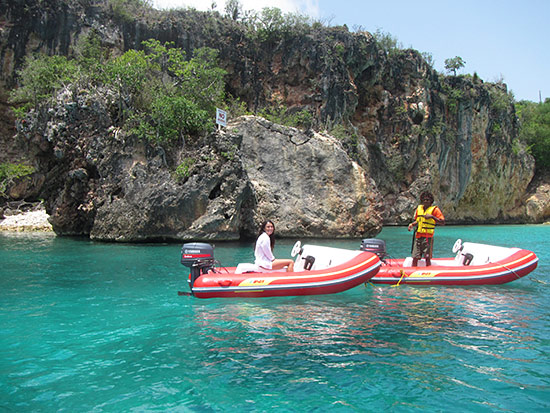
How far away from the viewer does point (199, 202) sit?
16.5 meters

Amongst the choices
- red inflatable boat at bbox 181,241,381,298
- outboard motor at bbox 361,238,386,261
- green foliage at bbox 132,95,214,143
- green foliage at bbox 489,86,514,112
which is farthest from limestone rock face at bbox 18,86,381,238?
green foliage at bbox 489,86,514,112

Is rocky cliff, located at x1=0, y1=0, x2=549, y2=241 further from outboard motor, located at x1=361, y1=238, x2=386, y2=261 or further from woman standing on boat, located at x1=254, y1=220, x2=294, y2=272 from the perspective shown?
woman standing on boat, located at x1=254, y1=220, x2=294, y2=272

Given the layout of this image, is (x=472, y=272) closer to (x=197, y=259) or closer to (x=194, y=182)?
(x=197, y=259)

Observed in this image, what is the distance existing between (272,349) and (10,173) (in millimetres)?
27898

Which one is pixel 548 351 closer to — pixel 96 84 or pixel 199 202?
pixel 199 202

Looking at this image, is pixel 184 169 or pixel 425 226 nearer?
pixel 425 226

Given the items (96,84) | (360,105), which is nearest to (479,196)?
(360,105)

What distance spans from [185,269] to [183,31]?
21615 mm

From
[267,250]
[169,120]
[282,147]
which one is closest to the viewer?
[267,250]

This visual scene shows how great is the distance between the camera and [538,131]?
1689 inches

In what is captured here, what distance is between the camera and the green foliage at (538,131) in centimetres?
4253

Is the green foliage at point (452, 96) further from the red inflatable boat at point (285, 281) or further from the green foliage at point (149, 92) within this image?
the red inflatable boat at point (285, 281)

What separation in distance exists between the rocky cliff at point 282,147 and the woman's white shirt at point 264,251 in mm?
8530

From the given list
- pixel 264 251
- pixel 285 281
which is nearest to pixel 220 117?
pixel 264 251
